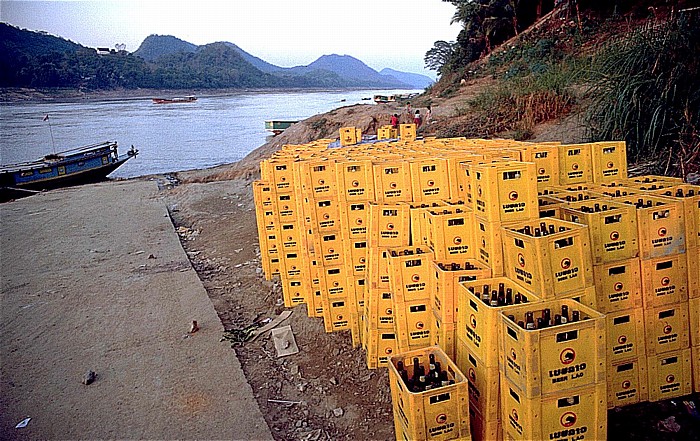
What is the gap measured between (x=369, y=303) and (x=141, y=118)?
185ft

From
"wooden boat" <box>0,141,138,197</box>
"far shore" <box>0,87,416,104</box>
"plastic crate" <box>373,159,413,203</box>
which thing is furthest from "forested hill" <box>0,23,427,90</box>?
"plastic crate" <box>373,159,413,203</box>

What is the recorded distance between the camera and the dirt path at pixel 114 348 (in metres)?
4.51

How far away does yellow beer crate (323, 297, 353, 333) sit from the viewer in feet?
18.7

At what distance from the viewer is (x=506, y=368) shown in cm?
305

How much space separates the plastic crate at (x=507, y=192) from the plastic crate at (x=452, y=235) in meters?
0.20

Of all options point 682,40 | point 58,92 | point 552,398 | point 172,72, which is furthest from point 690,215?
point 172,72

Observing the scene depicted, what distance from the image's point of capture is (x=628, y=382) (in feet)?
12.4

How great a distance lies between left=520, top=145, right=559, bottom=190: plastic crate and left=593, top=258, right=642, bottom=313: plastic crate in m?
1.48

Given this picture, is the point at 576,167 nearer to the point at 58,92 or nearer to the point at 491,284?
the point at 491,284

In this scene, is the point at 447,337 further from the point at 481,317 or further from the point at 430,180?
the point at 430,180

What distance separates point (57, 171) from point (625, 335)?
23.8 m

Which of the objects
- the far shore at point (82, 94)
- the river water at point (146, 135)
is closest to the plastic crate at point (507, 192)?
the river water at point (146, 135)

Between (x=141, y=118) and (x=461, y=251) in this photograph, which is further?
(x=141, y=118)

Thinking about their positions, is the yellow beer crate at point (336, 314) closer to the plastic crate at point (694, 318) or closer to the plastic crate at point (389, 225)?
the plastic crate at point (389, 225)
